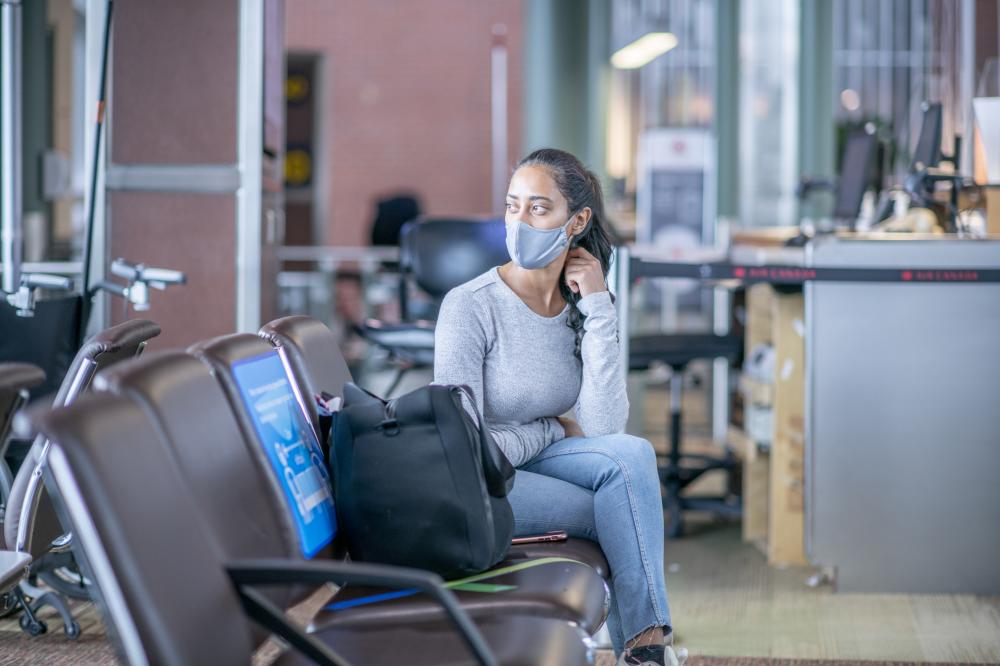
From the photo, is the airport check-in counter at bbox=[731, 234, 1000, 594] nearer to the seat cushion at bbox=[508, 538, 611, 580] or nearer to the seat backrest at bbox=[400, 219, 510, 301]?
the seat backrest at bbox=[400, 219, 510, 301]

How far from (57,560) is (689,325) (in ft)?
28.2

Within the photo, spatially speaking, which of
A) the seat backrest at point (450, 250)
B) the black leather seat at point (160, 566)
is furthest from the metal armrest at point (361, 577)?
the seat backrest at point (450, 250)

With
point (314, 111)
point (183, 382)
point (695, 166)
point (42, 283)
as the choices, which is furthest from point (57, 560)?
point (314, 111)

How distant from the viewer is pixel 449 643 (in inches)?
67.4

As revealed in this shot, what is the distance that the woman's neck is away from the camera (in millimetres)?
2563

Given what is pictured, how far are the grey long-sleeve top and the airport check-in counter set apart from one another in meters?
1.33

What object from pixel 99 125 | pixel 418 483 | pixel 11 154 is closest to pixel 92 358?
pixel 418 483

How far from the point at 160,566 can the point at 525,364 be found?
1221mm

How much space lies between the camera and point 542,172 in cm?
255

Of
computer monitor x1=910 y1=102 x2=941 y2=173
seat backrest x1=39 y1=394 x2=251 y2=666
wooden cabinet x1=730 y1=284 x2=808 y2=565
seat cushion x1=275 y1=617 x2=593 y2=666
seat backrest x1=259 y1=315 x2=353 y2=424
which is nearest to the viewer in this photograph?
seat backrest x1=39 y1=394 x2=251 y2=666

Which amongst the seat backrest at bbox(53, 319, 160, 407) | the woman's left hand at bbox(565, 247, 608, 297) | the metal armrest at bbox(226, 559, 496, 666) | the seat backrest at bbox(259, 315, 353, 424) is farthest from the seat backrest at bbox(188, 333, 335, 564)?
the woman's left hand at bbox(565, 247, 608, 297)

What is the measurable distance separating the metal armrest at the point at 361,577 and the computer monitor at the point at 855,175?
3658 millimetres

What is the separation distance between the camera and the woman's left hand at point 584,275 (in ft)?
8.47

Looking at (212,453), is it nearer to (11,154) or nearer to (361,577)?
(361,577)
